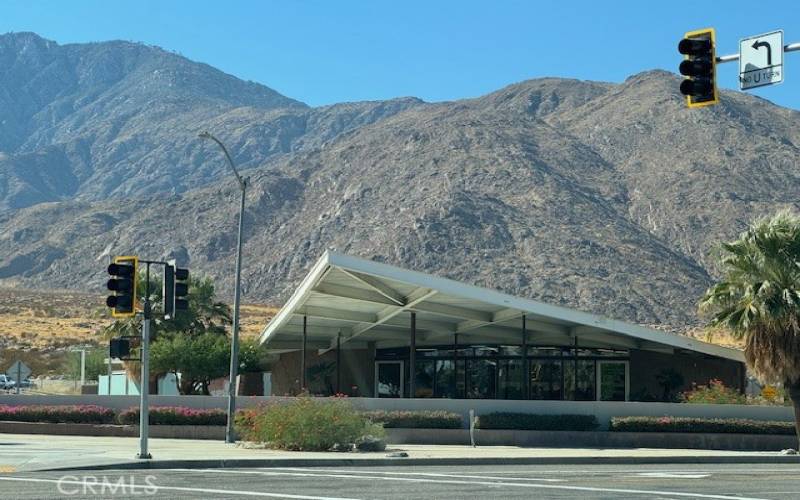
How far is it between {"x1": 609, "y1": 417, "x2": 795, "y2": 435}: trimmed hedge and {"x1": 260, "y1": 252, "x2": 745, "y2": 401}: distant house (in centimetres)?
416

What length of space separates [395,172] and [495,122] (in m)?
19.1

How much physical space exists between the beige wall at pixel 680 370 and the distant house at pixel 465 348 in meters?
0.04

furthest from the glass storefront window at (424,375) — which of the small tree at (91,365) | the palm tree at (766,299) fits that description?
the small tree at (91,365)

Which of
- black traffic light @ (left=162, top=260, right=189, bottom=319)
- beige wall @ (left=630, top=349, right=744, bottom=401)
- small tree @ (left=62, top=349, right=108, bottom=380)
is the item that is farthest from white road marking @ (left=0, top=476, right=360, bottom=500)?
small tree @ (left=62, top=349, right=108, bottom=380)

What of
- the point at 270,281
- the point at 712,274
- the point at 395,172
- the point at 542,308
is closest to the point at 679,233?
the point at 712,274

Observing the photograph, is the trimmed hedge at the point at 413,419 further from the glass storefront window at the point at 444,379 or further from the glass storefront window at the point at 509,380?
the glass storefront window at the point at 444,379

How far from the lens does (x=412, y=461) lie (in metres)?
29.5

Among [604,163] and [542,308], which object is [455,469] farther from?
[604,163]

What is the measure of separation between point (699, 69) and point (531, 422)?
22763 millimetres

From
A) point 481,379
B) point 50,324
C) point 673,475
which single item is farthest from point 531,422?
point 50,324

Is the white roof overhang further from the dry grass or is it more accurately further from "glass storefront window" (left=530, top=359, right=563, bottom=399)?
the dry grass

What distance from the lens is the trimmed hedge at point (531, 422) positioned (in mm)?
39219

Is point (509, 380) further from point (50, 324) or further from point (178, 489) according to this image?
point (50, 324)

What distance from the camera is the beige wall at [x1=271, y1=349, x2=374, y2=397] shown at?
60.3 metres
